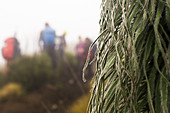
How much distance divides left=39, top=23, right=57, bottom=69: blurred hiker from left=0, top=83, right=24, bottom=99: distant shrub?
85 centimetres

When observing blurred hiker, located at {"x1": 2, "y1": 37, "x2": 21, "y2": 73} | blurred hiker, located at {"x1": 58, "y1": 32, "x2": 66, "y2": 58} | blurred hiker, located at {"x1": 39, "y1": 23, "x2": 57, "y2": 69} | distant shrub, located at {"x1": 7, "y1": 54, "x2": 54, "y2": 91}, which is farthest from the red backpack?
blurred hiker, located at {"x1": 58, "y1": 32, "x2": 66, "y2": 58}

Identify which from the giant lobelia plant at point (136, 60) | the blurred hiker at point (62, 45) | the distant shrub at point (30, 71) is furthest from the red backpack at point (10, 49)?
the giant lobelia plant at point (136, 60)

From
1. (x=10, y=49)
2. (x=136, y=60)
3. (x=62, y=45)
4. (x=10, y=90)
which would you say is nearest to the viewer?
(x=136, y=60)

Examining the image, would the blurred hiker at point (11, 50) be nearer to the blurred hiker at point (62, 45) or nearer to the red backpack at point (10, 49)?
the red backpack at point (10, 49)

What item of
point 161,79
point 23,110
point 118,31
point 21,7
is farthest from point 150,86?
point 21,7

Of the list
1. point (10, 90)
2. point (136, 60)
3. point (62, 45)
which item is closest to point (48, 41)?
point (62, 45)

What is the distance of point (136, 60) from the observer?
39 centimetres

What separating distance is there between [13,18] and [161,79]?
506 centimetres

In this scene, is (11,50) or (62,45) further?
(62,45)

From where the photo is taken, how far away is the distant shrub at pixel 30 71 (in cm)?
461

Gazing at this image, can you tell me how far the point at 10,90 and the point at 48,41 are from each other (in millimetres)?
1271

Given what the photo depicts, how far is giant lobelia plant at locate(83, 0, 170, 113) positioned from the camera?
15.5 inches

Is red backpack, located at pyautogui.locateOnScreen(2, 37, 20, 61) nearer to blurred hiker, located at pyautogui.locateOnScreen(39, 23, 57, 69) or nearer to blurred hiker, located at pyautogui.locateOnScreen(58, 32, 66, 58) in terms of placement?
blurred hiker, located at pyautogui.locateOnScreen(39, 23, 57, 69)

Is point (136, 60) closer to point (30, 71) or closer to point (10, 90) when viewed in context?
point (10, 90)
